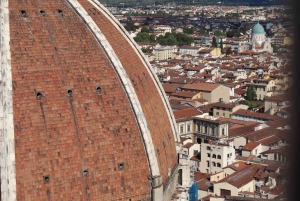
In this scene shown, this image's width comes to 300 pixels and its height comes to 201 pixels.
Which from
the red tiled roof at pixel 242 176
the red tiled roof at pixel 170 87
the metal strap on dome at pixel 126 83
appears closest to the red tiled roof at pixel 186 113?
the red tiled roof at pixel 170 87

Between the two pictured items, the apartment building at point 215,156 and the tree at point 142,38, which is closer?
the apartment building at point 215,156

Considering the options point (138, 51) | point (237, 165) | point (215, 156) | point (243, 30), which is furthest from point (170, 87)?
point (243, 30)

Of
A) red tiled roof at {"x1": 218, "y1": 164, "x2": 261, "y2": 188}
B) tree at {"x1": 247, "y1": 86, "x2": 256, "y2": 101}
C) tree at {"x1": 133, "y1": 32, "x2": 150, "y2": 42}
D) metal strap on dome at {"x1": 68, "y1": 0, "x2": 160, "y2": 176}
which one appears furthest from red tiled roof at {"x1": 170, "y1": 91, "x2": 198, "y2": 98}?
tree at {"x1": 133, "y1": 32, "x2": 150, "y2": 42}

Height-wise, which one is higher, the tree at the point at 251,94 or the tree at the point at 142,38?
the tree at the point at 142,38

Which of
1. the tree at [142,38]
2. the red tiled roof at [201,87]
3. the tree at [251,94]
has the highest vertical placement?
the tree at [142,38]

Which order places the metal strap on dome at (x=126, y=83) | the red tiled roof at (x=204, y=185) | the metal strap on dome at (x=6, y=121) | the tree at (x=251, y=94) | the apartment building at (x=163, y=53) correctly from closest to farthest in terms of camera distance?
1. the metal strap on dome at (x=6, y=121)
2. the metal strap on dome at (x=126, y=83)
3. the red tiled roof at (x=204, y=185)
4. the tree at (x=251, y=94)
5. the apartment building at (x=163, y=53)

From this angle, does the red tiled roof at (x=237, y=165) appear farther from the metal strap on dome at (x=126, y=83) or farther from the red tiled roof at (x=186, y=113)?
the metal strap on dome at (x=126, y=83)

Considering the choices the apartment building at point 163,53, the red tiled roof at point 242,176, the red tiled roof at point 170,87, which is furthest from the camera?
the apartment building at point 163,53

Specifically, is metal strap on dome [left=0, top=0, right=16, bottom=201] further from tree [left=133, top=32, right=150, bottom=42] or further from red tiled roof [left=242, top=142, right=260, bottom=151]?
tree [left=133, top=32, right=150, bottom=42]
